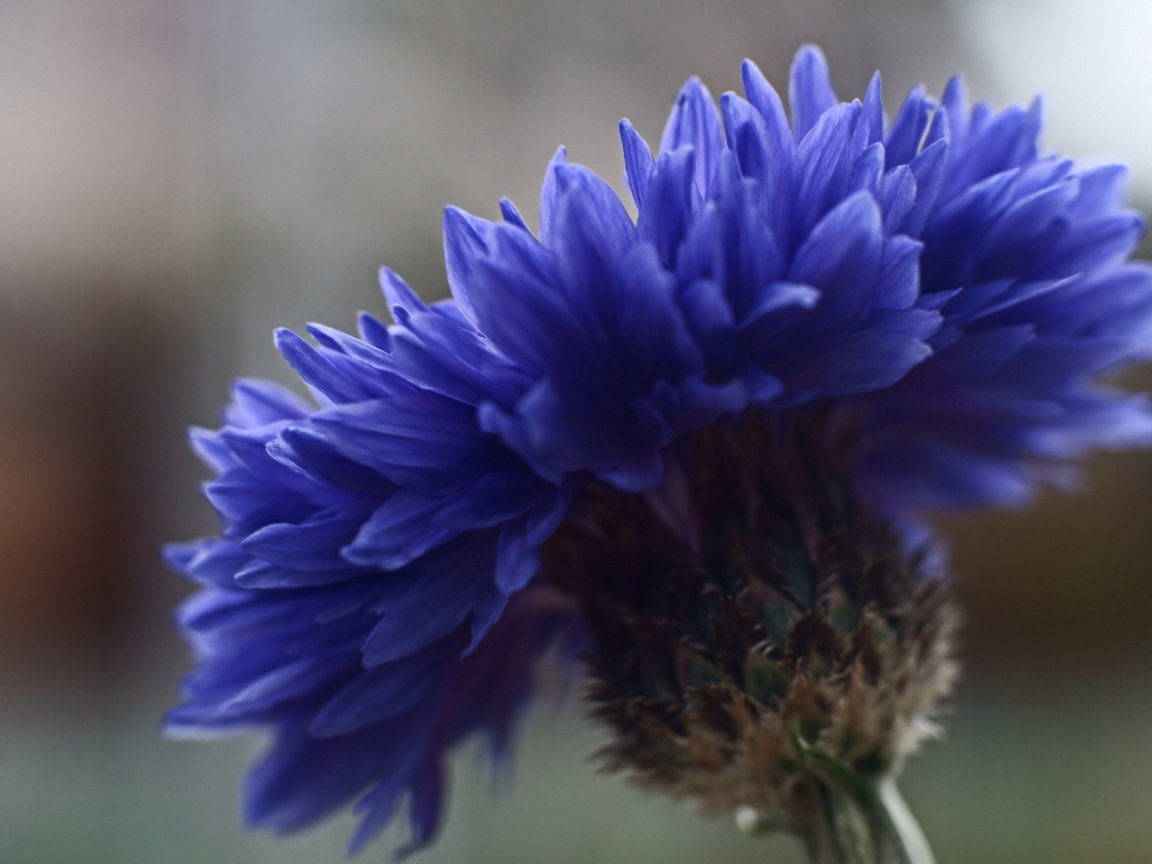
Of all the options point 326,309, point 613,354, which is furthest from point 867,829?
point 326,309

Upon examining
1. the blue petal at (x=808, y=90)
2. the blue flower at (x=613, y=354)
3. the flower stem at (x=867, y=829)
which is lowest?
the flower stem at (x=867, y=829)

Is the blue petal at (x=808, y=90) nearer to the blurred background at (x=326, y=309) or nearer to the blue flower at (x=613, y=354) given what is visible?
the blue flower at (x=613, y=354)

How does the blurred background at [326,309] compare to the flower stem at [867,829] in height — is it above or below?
above

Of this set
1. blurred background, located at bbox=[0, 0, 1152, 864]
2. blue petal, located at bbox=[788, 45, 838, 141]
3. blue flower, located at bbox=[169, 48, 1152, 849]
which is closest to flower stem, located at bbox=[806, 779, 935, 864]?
blue flower, located at bbox=[169, 48, 1152, 849]

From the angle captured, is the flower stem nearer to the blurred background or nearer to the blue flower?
the blue flower

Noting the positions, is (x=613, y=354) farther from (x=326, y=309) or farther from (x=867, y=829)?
(x=326, y=309)

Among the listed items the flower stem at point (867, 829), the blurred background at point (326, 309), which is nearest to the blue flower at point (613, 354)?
the flower stem at point (867, 829)

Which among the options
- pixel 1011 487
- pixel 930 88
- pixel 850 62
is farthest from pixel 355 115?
pixel 1011 487
